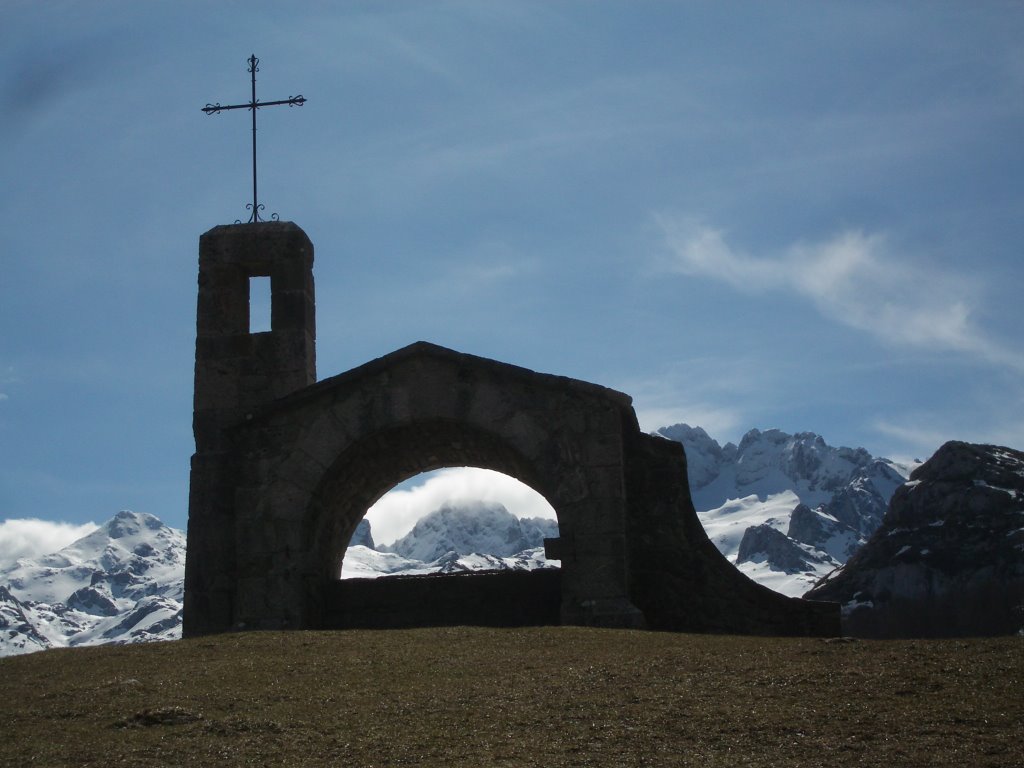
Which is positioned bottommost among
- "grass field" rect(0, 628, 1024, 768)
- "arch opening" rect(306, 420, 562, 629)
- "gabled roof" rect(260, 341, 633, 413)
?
"grass field" rect(0, 628, 1024, 768)

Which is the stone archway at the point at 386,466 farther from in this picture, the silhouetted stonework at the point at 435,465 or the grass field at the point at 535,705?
the grass field at the point at 535,705

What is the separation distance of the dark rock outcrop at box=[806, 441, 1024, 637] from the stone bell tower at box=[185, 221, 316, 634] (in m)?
11.0

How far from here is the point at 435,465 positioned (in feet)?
68.4

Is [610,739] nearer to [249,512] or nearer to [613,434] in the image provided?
[613,434]

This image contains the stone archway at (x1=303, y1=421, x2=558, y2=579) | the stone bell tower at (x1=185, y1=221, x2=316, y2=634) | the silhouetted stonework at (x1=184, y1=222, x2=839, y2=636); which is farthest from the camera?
the stone bell tower at (x1=185, y1=221, x2=316, y2=634)

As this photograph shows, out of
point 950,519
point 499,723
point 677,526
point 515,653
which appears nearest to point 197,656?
point 515,653

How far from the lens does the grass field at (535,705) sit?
34.2 ft

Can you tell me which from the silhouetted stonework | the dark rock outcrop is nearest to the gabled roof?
the silhouetted stonework

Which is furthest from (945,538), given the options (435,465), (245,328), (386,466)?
(245,328)

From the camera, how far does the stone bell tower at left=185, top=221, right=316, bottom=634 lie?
20.7m

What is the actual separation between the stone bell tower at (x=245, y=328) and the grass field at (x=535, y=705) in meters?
6.42

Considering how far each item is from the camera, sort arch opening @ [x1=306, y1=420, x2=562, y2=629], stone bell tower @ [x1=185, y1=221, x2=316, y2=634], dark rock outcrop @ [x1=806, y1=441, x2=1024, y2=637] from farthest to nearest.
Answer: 1. dark rock outcrop @ [x1=806, y1=441, x2=1024, y2=637]
2. stone bell tower @ [x1=185, y1=221, x2=316, y2=634]
3. arch opening @ [x1=306, y1=420, x2=562, y2=629]

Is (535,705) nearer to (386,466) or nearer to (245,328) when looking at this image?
(386,466)

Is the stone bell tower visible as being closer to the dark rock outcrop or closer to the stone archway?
the stone archway
